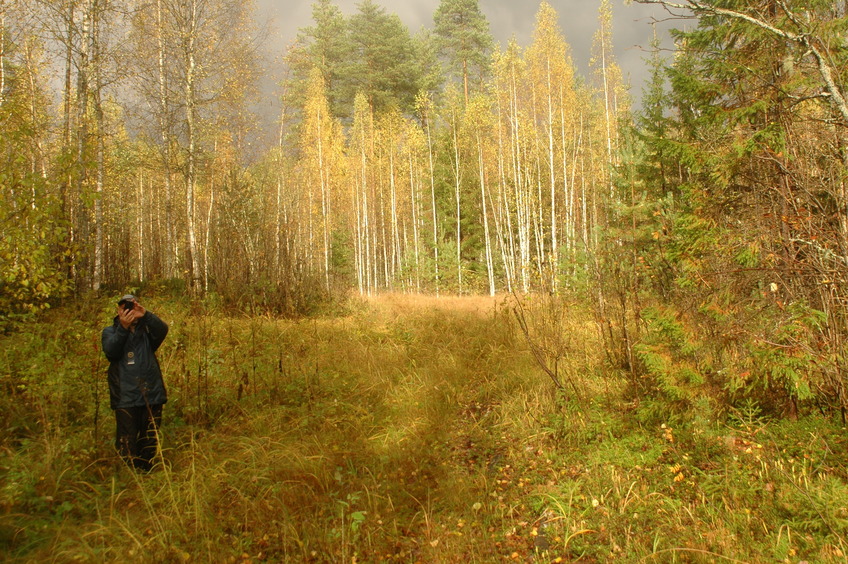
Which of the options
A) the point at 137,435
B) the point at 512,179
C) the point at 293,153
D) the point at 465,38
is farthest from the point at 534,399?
the point at 293,153

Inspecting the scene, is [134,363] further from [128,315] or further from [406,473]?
[406,473]

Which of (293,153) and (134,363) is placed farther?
(293,153)

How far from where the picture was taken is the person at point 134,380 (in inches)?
147

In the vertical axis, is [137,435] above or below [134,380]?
below

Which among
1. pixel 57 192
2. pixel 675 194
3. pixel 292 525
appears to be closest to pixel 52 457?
pixel 292 525

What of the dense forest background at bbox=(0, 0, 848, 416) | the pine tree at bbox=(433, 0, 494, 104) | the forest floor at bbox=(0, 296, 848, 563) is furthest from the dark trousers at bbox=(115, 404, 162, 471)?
the pine tree at bbox=(433, 0, 494, 104)

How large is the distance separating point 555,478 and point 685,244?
8.40 feet

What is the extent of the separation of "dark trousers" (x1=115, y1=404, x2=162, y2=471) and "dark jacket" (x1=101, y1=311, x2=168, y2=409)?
0.28ft

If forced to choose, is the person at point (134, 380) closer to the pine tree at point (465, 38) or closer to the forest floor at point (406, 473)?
the forest floor at point (406, 473)

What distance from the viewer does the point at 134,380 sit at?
3.76m

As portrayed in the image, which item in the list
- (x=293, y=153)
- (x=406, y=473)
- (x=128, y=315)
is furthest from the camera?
(x=293, y=153)

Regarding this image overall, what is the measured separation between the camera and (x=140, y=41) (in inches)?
432

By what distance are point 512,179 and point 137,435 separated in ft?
53.0

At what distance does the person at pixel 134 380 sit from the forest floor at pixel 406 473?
0.17 metres
